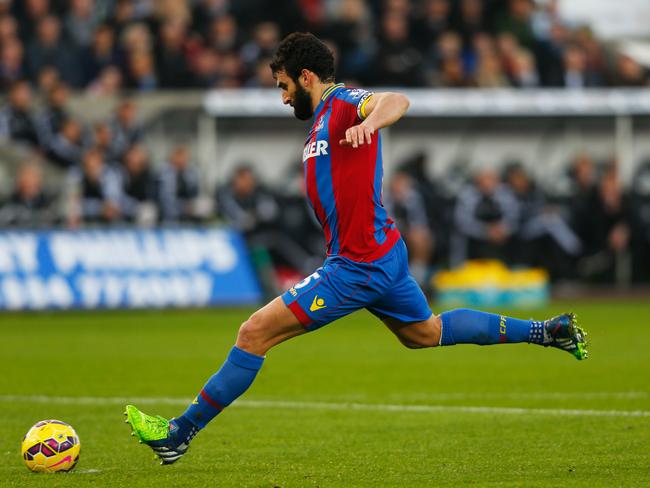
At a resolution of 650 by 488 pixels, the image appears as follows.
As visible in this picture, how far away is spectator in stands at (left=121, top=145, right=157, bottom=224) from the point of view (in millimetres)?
19812

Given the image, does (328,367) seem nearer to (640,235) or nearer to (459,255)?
(459,255)

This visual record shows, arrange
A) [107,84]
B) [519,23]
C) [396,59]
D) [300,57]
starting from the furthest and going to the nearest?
[519,23]
[396,59]
[107,84]
[300,57]

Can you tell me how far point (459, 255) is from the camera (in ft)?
74.2

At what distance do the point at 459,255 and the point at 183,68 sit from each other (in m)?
5.64

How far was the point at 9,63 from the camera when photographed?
20.4 m

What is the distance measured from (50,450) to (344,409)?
124 inches

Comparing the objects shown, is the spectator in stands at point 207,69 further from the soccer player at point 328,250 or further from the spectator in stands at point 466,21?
the soccer player at point 328,250

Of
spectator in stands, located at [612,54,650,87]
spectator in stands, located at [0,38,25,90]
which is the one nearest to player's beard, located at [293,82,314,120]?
spectator in stands, located at [0,38,25,90]

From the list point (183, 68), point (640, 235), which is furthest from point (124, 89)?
point (640, 235)

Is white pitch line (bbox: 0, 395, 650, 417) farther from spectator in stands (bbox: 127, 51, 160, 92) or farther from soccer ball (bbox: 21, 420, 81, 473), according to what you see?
spectator in stands (bbox: 127, 51, 160, 92)

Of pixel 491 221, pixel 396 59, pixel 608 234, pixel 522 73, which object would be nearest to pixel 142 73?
pixel 396 59

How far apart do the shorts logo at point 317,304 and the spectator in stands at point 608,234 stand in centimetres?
1649

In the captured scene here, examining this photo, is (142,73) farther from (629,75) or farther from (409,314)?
(409,314)

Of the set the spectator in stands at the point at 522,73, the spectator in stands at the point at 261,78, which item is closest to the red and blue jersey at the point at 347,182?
the spectator in stands at the point at 261,78
